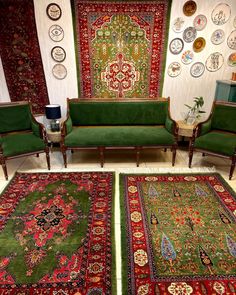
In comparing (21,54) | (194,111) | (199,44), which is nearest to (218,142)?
(194,111)

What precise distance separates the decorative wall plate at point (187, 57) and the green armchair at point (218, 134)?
3.04ft

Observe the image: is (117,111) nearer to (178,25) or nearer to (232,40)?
(178,25)

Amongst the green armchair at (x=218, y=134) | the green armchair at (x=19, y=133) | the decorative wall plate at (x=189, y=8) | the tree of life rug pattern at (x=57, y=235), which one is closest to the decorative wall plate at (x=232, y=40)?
the decorative wall plate at (x=189, y=8)

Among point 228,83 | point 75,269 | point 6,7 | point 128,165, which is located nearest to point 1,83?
point 6,7

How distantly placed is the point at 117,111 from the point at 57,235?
2.37 m

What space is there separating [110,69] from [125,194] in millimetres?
2292

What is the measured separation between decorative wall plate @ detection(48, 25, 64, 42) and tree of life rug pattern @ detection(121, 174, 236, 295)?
8.43 feet

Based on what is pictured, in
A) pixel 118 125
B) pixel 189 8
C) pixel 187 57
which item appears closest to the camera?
pixel 189 8

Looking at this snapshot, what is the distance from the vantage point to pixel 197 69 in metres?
4.00

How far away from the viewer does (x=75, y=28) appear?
3.69 metres

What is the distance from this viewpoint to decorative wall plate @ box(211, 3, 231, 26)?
3648 millimetres

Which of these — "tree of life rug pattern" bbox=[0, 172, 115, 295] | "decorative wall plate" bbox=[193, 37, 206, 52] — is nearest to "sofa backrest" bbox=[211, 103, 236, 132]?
"decorative wall plate" bbox=[193, 37, 206, 52]

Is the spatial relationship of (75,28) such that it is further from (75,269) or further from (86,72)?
(75,269)

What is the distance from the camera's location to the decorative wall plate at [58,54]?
3.79 meters
